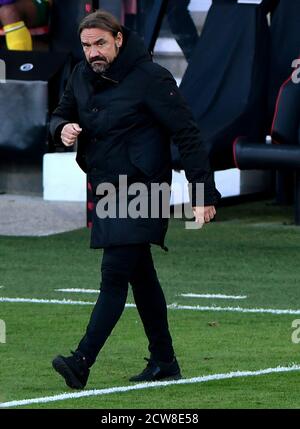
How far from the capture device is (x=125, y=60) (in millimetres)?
7531

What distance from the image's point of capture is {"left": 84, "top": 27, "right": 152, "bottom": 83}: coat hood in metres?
7.50

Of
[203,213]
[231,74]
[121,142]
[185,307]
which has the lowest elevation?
[231,74]

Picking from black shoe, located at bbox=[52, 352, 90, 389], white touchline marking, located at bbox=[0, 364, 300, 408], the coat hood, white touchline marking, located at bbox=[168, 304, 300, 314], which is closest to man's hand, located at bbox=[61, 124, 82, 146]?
the coat hood

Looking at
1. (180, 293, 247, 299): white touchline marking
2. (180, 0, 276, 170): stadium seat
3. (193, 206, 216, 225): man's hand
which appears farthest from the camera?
(180, 0, 276, 170): stadium seat

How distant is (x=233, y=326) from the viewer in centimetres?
957

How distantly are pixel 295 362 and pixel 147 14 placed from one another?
29.3ft

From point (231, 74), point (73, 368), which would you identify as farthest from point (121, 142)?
point (231, 74)

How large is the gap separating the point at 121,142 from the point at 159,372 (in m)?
1.15

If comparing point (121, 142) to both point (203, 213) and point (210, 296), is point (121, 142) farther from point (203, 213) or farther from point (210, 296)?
point (210, 296)

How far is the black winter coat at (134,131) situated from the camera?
746 cm

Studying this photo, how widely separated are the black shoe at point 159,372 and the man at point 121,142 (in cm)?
39

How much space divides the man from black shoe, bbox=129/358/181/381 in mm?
395

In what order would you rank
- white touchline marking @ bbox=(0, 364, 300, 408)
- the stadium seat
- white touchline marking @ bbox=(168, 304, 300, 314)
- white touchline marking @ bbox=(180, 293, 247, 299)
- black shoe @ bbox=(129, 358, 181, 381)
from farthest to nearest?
1. the stadium seat
2. white touchline marking @ bbox=(180, 293, 247, 299)
3. white touchline marking @ bbox=(168, 304, 300, 314)
4. black shoe @ bbox=(129, 358, 181, 381)
5. white touchline marking @ bbox=(0, 364, 300, 408)

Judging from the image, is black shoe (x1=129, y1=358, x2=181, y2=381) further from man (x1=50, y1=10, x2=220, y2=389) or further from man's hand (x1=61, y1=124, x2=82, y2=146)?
man's hand (x1=61, y1=124, x2=82, y2=146)
